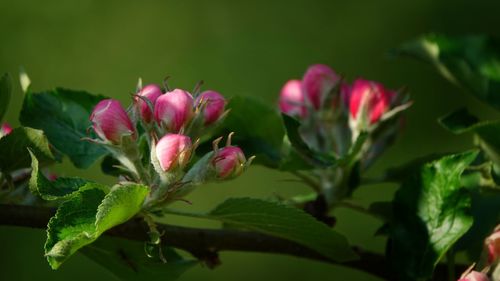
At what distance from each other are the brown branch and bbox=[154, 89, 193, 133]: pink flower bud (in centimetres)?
13

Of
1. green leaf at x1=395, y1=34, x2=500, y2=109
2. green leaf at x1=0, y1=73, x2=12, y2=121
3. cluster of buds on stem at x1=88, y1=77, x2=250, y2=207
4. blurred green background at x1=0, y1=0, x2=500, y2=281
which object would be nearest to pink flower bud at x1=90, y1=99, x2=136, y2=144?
cluster of buds on stem at x1=88, y1=77, x2=250, y2=207

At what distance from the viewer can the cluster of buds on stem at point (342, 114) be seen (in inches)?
50.3

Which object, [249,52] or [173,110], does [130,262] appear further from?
[249,52]

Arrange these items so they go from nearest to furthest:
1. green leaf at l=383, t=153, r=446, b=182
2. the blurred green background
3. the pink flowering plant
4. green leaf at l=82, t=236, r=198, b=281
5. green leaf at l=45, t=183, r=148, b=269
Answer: green leaf at l=45, t=183, r=148, b=269 → the pink flowering plant → green leaf at l=82, t=236, r=198, b=281 → green leaf at l=383, t=153, r=446, b=182 → the blurred green background

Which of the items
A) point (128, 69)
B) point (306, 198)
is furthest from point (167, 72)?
point (306, 198)

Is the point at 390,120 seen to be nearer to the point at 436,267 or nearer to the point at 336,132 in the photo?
the point at 336,132

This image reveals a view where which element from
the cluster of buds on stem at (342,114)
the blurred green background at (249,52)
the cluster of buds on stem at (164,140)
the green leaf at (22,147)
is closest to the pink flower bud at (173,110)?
the cluster of buds on stem at (164,140)

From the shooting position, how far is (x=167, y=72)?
2863 mm

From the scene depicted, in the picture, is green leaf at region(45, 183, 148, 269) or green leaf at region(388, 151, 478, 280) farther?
green leaf at region(388, 151, 478, 280)

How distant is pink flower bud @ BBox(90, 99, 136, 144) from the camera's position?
→ 1.00 m

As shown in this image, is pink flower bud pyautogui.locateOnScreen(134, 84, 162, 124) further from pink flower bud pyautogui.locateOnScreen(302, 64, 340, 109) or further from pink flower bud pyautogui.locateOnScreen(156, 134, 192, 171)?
pink flower bud pyautogui.locateOnScreen(302, 64, 340, 109)

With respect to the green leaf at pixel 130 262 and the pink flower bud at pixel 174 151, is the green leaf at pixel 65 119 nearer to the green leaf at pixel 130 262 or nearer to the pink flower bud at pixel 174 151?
the green leaf at pixel 130 262

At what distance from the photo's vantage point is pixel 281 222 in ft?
3.43

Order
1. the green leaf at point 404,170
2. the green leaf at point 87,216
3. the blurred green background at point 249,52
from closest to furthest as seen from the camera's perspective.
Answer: the green leaf at point 87,216
the green leaf at point 404,170
the blurred green background at point 249,52
